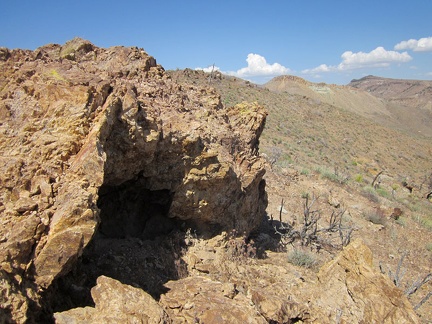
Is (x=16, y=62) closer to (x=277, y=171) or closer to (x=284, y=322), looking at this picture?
(x=284, y=322)

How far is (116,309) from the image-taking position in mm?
3033

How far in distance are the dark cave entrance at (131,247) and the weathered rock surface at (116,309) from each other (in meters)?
0.58

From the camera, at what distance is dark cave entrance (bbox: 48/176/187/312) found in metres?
3.97

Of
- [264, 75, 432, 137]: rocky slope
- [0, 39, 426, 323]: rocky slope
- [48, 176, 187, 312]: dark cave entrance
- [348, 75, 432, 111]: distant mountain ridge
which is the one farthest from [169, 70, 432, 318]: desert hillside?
[348, 75, 432, 111]: distant mountain ridge

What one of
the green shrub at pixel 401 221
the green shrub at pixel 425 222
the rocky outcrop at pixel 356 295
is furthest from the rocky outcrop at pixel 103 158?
the green shrub at pixel 425 222

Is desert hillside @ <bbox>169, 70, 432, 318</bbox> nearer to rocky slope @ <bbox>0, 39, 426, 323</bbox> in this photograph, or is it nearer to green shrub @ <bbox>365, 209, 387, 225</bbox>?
green shrub @ <bbox>365, 209, 387, 225</bbox>

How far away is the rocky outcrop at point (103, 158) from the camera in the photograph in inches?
124


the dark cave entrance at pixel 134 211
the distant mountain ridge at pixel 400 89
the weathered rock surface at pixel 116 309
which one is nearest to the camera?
the weathered rock surface at pixel 116 309

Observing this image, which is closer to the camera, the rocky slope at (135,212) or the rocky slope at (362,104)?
the rocky slope at (135,212)

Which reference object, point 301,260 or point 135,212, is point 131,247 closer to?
point 135,212

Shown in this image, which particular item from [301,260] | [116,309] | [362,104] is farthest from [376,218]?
[362,104]

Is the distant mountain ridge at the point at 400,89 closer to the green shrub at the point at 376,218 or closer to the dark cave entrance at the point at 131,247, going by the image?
the green shrub at the point at 376,218

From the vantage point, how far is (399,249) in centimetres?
1079

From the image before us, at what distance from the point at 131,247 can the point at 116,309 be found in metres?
2.05
